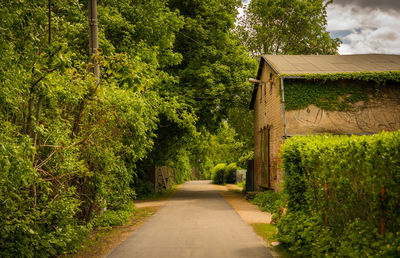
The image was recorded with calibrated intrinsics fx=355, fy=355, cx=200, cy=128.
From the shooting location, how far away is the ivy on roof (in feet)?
56.4

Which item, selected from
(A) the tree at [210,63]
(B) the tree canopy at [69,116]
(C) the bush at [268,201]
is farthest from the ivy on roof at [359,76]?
(C) the bush at [268,201]

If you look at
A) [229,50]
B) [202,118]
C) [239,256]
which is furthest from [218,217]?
[229,50]

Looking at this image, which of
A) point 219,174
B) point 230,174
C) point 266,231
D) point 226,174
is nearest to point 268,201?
point 266,231

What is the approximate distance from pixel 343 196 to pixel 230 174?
125ft

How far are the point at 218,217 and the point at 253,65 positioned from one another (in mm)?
13816

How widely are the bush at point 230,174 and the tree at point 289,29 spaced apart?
14677 mm

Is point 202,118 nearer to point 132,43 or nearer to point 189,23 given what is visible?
point 189,23

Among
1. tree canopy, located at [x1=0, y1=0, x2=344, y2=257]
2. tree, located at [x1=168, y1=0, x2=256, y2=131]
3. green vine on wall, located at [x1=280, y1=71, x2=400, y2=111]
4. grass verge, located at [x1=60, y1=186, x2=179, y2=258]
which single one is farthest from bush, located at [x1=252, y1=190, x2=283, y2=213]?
tree, located at [x1=168, y1=0, x2=256, y2=131]

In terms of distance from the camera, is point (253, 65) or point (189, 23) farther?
point (253, 65)

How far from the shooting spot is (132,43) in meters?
15.5

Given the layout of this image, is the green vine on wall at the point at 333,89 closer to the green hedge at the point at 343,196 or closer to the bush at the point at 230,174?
the green hedge at the point at 343,196

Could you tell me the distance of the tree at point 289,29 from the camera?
33.9m

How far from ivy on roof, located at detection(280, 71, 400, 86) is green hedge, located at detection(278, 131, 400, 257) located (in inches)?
383

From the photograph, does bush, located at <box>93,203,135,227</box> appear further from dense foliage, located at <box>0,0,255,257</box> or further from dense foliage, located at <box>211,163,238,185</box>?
dense foliage, located at <box>211,163,238,185</box>
